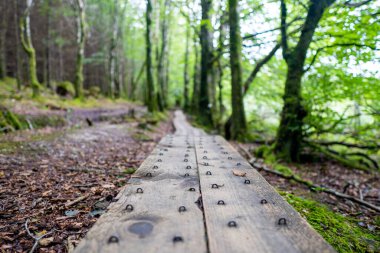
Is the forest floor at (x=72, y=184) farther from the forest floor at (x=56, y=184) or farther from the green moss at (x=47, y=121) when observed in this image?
the green moss at (x=47, y=121)

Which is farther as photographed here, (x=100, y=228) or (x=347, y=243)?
(x=347, y=243)

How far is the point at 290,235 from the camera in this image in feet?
4.60

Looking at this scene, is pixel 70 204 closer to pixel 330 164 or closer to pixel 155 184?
pixel 155 184

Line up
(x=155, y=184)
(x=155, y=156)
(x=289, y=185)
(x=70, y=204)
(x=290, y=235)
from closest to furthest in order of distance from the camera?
(x=290, y=235), (x=155, y=184), (x=70, y=204), (x=155, y=156), (x=289, y=185)

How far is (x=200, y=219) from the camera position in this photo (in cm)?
158

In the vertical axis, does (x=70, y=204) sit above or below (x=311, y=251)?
below

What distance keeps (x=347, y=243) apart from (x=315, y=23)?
598cm

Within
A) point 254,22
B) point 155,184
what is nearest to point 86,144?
point 155,184

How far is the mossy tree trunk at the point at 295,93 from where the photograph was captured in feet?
23.2

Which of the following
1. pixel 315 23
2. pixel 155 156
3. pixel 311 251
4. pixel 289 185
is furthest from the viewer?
pixel 315 23

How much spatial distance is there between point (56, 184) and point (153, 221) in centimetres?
295

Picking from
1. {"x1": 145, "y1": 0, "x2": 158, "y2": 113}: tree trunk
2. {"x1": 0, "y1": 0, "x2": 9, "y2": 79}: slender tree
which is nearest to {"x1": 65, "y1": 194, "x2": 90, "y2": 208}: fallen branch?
{"x1": 145, "y1": 0, "x2": 158, "y2": 113}: tree trunk

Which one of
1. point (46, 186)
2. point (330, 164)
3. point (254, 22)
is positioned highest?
point (254, 22)

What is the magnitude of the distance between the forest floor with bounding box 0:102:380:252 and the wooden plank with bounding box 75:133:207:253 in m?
0.88
